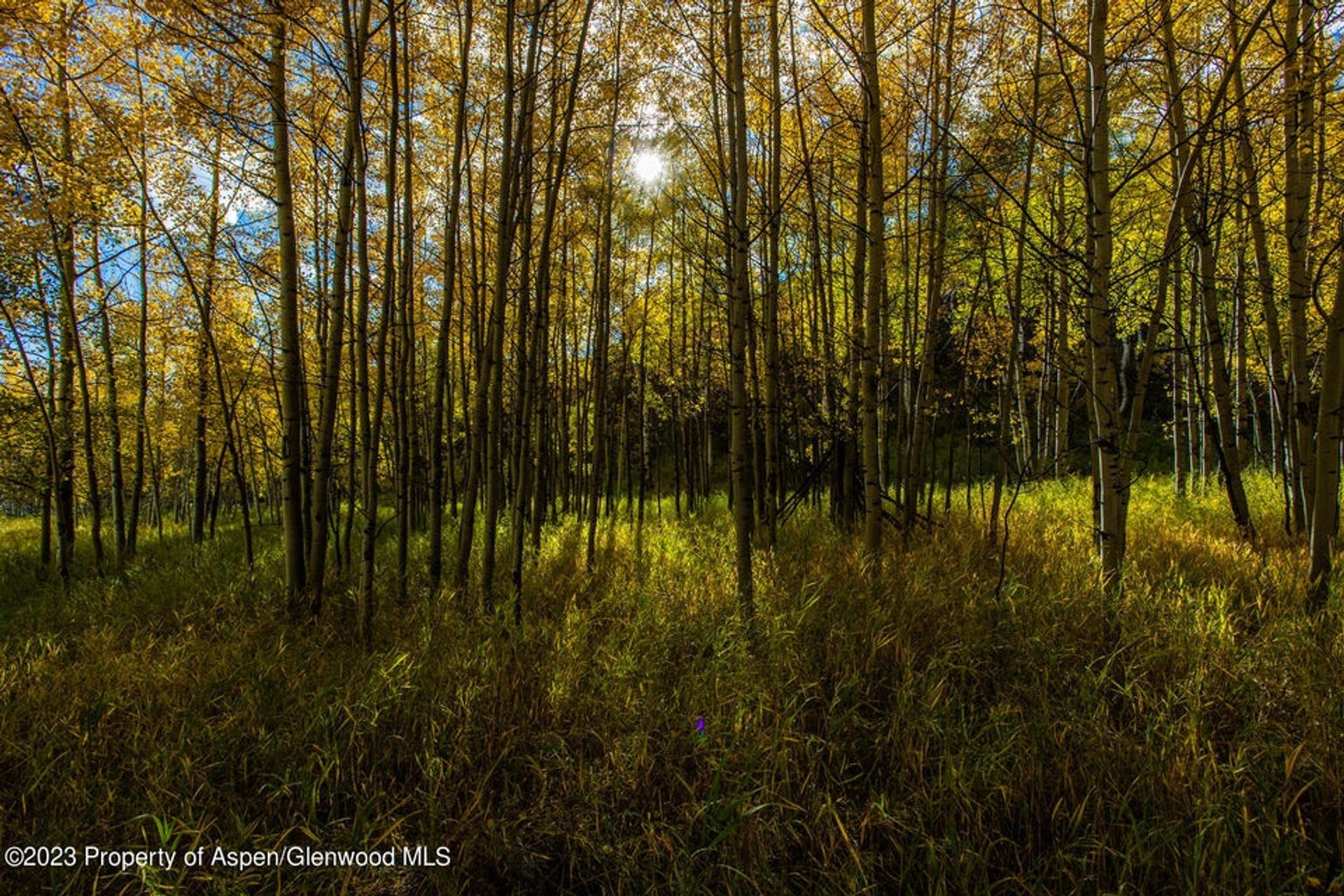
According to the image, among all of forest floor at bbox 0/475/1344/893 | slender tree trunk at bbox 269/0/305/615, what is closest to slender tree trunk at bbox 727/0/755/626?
forest floor at bbox 0/475/1344/893

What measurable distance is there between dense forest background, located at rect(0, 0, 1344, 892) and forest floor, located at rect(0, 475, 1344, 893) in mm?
26

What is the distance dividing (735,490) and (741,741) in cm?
160

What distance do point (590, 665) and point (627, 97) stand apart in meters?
5.31

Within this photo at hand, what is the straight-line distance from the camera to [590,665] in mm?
2793

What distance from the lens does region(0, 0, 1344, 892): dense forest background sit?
69.7 inches

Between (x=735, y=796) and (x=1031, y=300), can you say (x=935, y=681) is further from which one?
(x=1031, y=300)

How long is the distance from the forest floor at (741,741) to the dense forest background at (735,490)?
0.08ft

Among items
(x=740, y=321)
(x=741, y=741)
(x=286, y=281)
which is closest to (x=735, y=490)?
(x=740, y=321)

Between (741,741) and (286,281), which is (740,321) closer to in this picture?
(741,741)

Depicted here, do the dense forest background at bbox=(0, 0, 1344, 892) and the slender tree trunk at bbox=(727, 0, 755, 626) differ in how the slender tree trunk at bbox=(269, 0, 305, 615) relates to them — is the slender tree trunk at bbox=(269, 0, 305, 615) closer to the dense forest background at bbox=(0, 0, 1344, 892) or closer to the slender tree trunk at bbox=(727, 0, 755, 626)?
the dense forest background at bbox=(0, 0, 1344, 892)

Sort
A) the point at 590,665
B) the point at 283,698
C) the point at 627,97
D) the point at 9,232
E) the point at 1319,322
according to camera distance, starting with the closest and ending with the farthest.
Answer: the point at 283,698
the point at 590,665
the point at 9,232
the point at 627,97
the point at 1319,322

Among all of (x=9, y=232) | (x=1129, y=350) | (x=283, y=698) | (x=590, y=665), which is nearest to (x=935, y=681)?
(x=590, y=665)

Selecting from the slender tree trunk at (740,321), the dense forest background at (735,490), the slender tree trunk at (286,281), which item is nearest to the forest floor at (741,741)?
the dense forest background at (735,490)

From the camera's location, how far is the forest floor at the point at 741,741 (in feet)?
5.05
